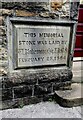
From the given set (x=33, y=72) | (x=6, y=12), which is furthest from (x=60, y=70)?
(x=6, y=12)

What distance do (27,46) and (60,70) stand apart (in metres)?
0.72

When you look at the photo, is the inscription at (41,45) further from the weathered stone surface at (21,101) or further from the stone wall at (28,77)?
the weathered stone surface at (21,101)

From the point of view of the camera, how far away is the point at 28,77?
3.04 metres

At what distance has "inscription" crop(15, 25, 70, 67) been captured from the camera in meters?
2.87

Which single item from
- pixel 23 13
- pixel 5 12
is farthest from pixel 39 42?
pixel 5 12

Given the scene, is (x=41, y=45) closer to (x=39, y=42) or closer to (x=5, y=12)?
(x=39, y=42)

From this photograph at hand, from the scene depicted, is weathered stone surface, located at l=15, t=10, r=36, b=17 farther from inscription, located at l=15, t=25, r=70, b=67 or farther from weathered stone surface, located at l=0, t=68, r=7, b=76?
weathered stone surface, located at l=0, t=68, r=7, b=76

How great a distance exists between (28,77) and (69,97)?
0.74m

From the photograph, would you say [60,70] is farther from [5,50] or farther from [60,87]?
[5,50]

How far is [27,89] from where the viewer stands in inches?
121

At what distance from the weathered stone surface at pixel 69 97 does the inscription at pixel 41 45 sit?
1.74ft

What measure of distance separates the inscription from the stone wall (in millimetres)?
169

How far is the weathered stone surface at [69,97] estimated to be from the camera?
3.09m

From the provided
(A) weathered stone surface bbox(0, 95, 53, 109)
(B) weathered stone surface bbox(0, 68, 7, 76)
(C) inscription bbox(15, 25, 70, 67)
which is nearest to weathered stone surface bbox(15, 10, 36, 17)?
(C) inscription bbox(15, 25, 70, 67)
